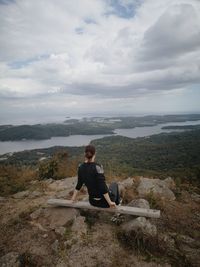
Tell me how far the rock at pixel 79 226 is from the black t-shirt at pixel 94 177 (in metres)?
0.52

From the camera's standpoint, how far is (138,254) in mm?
3320

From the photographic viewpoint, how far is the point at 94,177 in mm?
4027

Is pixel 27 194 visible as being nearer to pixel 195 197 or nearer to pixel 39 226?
pixel 39 226

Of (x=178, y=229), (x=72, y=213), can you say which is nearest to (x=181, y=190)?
(x=178, y=229)

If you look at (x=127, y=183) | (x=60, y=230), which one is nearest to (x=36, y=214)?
(x=60, y=230)

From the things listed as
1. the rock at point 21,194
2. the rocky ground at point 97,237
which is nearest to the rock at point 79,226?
the rocky ground at point 97,237

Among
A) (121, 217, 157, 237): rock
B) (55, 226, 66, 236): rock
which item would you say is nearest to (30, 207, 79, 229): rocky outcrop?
(55, 226, 66, 236): rock

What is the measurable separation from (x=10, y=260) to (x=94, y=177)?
185 centimetres

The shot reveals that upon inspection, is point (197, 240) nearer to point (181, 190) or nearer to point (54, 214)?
point (54, 214)

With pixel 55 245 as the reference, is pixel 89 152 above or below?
above

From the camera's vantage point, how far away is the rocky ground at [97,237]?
3.21 meters

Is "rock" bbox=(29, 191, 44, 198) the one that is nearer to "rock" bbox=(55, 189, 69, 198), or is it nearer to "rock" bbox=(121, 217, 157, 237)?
"rock" bbox=(55, 189, 69, 198)

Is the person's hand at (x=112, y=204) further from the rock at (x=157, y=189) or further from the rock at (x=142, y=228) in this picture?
the rock at (x=157, y=189)

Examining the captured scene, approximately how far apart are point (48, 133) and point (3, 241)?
111 meters
